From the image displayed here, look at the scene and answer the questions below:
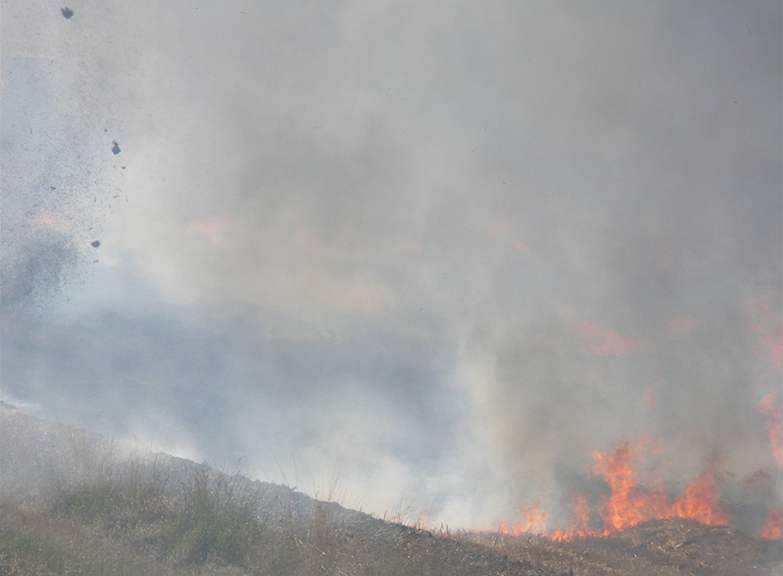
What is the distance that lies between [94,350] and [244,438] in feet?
26.6

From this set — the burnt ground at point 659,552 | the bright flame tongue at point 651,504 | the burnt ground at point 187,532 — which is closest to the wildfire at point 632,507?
the bright flame tongue at point 651,504

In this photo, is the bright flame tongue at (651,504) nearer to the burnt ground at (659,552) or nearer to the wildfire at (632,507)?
the wildfire at (632,507)

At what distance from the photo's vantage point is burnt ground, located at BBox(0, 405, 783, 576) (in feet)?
36.2

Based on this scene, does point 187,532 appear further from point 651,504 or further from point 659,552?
point 651,504

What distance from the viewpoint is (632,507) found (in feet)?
93.1

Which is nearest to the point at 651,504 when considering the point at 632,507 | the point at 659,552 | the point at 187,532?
the point at 632,507

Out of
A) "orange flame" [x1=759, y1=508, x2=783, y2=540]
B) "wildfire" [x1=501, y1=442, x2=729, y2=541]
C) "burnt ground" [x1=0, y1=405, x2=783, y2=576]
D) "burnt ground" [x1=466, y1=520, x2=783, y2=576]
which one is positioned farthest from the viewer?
"wildfire" [x1=501, y1=442, x2=729, y2=541]

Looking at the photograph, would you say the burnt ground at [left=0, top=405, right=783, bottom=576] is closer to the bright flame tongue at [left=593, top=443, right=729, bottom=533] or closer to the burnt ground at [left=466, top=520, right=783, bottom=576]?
the burnt ground at [left=466, top=520, right=783, bottom=576]

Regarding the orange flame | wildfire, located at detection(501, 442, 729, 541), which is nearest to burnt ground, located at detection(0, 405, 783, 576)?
the orange flame

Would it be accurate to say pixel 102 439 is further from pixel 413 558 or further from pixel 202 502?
pixel 413 558

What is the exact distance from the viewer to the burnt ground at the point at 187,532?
36.2 ft

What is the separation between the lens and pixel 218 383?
36.5 m

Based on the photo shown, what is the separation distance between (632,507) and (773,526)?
4797 mm

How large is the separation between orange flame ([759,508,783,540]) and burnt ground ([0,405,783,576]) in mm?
8611
